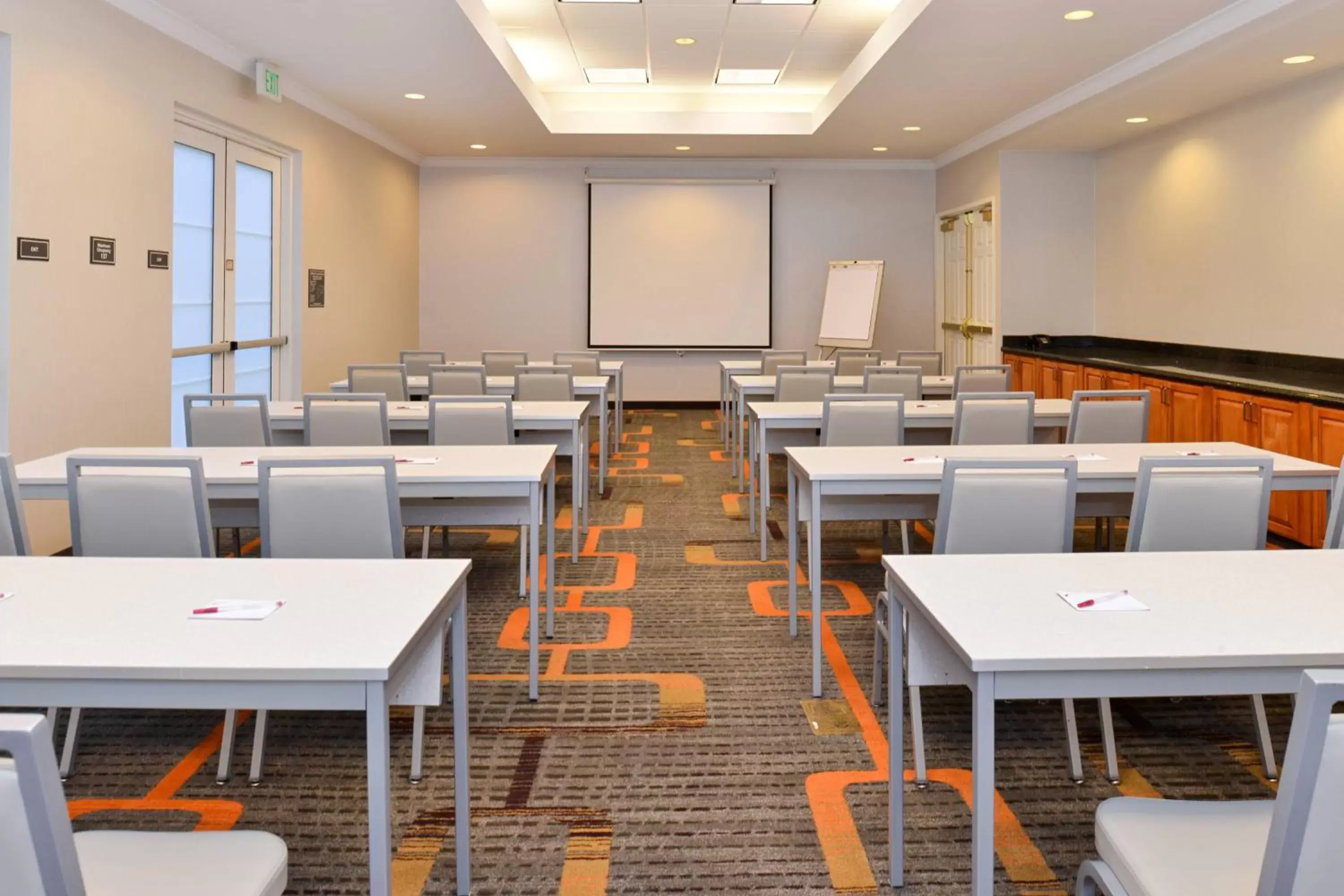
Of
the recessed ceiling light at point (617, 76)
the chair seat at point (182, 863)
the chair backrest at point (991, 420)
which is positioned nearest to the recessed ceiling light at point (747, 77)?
the recessed ceiling light at point (617, 76)

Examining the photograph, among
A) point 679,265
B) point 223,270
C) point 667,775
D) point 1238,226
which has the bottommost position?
point 667,775

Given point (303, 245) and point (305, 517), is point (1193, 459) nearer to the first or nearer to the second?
point (305, 517)

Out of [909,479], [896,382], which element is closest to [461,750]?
[909,479]

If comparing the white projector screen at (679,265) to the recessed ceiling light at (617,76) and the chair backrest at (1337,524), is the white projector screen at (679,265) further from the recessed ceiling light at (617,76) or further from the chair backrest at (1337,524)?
the chair backrest at (1337,524)

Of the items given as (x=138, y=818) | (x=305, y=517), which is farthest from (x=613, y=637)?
(x=138, y=818)

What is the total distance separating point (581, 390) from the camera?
22.0 feet

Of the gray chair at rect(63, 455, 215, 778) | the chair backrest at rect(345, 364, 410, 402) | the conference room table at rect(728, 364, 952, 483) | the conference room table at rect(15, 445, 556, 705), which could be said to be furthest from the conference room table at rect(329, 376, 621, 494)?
the gray chair at rect(63, 455, 215, 778)

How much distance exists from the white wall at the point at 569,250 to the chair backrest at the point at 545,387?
244 inches

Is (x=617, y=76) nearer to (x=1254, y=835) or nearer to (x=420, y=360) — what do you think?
(x=420, y=360)

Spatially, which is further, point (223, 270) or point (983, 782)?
point (223, 270)

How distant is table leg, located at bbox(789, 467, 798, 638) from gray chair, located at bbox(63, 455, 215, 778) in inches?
74.2

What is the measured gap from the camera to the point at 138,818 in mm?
2549

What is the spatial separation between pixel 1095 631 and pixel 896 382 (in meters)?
4.45

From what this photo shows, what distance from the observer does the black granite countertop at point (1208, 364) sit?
568 centimetres
